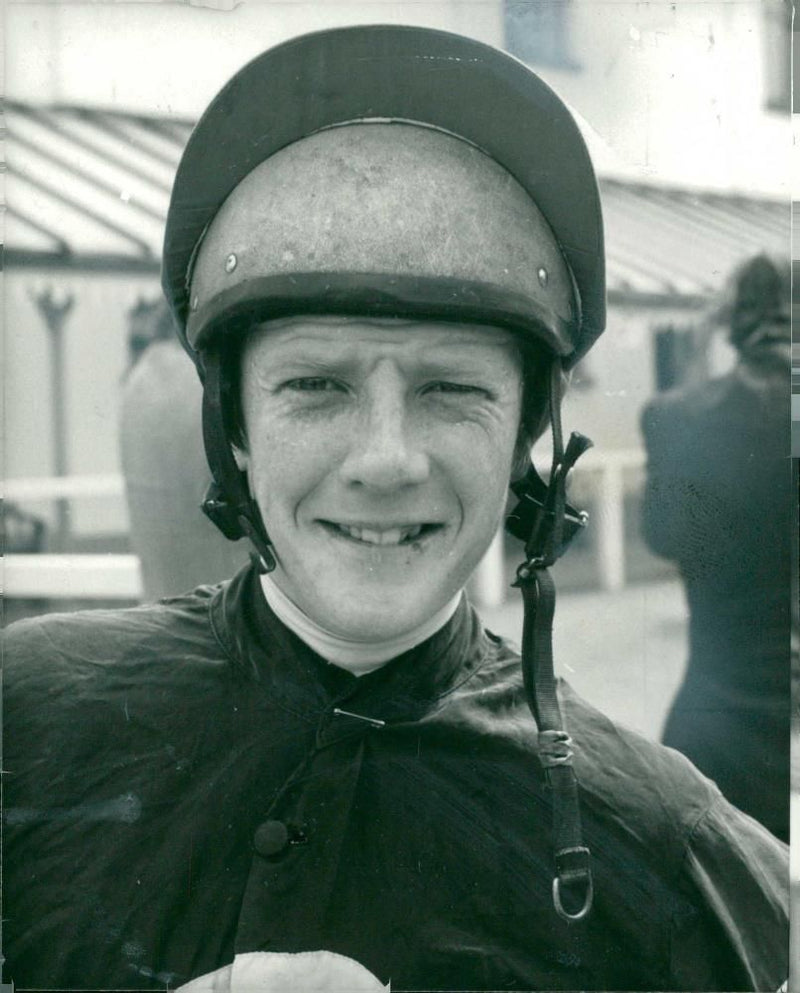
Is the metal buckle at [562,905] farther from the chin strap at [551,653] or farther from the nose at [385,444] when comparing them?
the nose at [385,444]

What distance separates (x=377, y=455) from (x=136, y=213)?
0.66 m

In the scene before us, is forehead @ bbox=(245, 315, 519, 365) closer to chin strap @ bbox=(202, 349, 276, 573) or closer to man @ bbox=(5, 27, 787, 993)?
man @ bbox=(5, 27, 787, 993)

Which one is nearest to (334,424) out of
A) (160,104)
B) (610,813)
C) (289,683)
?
(289,683)

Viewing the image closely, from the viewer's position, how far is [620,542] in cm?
Answer: 246

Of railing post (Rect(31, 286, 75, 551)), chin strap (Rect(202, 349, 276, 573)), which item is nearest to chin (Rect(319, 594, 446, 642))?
chin strap (Rect(202, 349, 276, 573))

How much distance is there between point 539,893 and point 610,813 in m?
0.20

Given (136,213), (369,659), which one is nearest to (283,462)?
(369,659)

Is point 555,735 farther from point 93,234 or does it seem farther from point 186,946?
point 93,234

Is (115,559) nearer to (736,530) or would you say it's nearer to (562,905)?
(562,905)

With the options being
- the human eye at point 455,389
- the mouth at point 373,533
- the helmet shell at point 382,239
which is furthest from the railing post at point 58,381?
the human eye at point 455,389

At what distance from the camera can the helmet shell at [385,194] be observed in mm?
2172

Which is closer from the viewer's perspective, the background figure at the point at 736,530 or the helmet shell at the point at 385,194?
the helmet shell at the point at 385,194

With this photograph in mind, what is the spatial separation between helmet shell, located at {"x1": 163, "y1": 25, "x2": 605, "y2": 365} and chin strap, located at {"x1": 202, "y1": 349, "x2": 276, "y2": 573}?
10 cm

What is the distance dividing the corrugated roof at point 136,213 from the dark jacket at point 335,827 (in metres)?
0.68
